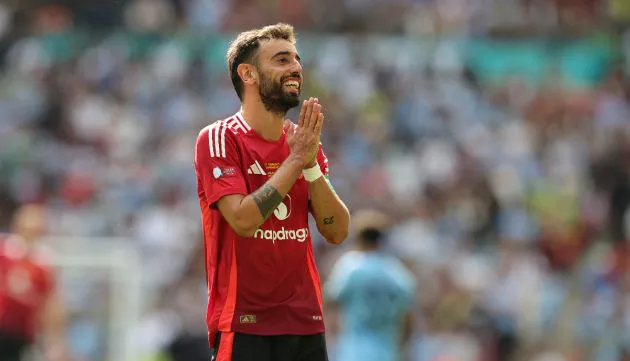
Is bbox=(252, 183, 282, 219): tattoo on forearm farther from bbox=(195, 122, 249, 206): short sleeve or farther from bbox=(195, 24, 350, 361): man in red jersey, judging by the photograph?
bbox=(195, 122, 249, 206): short sleeve

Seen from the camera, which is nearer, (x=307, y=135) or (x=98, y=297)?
(x=307, y=135)

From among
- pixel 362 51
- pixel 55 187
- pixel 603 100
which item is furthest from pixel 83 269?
pixel 603 100

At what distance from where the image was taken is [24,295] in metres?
12.5

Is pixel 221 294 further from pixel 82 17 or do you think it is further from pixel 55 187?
pixel 82 17

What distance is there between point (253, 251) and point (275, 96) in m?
0.71

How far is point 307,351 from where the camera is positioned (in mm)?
6168

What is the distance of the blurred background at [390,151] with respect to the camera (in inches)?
668

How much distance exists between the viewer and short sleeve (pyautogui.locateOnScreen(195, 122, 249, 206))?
6.02 meters

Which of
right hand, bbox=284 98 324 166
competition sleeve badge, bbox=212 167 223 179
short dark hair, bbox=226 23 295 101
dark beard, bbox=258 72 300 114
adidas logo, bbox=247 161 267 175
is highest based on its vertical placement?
short dark hair, bbox=226 23 295 101

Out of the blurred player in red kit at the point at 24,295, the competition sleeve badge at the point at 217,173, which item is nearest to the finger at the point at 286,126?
the competition sleeve badge at the point at 217,173

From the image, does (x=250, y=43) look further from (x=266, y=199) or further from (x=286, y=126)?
(x=266, y=199)

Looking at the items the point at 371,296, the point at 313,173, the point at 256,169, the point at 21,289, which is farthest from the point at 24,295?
the point at 313,173

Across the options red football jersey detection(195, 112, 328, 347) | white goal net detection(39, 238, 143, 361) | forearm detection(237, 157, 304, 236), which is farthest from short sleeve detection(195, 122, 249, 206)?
white goal net detection(39, 238, 143, 361)

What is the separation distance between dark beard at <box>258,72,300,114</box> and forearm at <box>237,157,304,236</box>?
331mm
